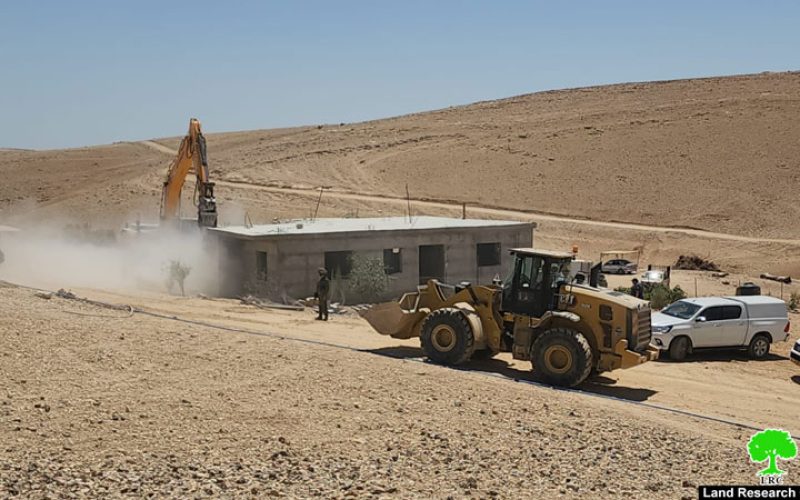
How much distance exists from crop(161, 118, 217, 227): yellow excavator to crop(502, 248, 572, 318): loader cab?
18725mm

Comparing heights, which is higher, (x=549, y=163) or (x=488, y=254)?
(x=549, y=163)

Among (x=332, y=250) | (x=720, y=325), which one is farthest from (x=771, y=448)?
(x=332, y=250)

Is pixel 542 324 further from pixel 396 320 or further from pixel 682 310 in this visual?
pixel 682 310

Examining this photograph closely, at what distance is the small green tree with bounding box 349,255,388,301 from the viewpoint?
31.8 meters

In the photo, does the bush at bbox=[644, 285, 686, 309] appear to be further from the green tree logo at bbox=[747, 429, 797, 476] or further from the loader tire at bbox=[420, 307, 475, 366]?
the green tree logo at bbox=[747, 429, 797, 476]

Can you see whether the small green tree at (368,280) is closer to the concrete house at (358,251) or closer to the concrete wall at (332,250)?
the concrete wall at (332,250)

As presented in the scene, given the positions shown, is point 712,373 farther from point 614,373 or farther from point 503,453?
point 503,453

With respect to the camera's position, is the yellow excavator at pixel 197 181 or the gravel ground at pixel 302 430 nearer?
the gravel ground at pixel 302 430

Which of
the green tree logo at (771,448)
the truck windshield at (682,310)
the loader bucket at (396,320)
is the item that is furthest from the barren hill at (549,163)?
the green tree logo at (771,448)

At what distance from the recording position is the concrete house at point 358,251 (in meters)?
31.4

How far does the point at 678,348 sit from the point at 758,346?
214 centimetres

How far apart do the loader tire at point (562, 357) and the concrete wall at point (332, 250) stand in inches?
559

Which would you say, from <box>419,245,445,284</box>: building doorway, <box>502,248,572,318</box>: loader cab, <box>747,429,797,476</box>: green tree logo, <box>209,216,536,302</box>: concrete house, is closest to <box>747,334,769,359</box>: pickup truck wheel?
<box>502,248,572,318</box>: loader cab

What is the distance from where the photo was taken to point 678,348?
22953mm
